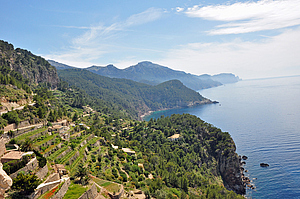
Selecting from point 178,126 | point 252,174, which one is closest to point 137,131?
point 178,126

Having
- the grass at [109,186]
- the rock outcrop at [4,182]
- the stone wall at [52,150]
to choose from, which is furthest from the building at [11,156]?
the grass at [109,186]

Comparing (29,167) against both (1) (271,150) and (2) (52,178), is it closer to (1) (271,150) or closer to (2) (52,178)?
(2) (52,178)

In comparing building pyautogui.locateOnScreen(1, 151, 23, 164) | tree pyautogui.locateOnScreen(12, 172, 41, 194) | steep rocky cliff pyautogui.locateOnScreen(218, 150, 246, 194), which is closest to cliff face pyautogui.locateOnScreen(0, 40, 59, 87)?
building pyautogui.locateOnScreen(1, 151, 23, 164)

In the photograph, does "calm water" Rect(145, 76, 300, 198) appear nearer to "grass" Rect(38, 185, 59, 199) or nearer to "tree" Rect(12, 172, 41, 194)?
"grass" Rect(38, 185, 59, 199)

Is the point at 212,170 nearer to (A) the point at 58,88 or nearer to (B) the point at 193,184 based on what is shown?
(B) the point at 193,184

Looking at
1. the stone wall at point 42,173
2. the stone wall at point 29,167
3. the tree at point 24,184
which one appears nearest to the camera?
the tree at point 24,184

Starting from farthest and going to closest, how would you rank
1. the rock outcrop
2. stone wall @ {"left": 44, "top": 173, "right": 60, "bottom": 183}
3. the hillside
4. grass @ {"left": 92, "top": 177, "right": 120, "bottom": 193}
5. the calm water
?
the calm water < grass @ {"left": 92, "top": 177, "right": 120, "bottom": 193} < the hillside < stone wall @ {"left": 44, "top": 173, "right": 60, "bottom": 183} < the rock outcrop

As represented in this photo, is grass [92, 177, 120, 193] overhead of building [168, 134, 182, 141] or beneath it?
overhead

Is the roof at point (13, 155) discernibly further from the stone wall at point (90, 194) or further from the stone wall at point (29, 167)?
the stone wall at point (90, 194)
